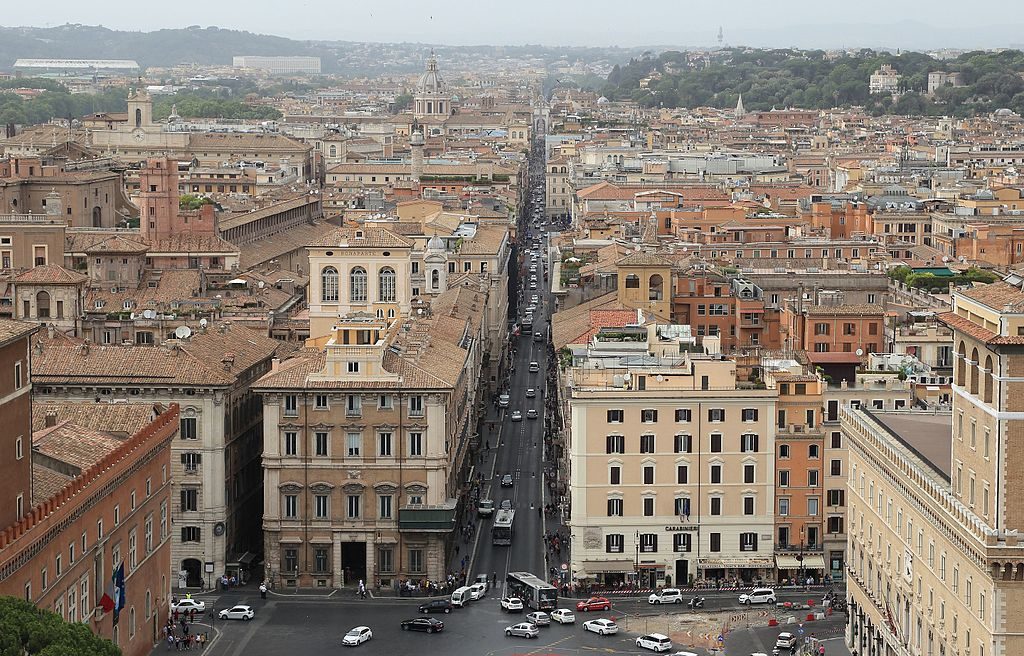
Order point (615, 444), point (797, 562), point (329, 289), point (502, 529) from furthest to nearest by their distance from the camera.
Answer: point (329, 289)
point (502, 529)
point (797, 562)
point (615, 444)

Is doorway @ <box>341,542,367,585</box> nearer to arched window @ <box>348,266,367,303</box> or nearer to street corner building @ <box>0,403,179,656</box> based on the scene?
street corner building @ <box>0,403,179,656</box>

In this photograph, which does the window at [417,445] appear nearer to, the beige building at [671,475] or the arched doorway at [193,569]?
the beige building at [671,475]

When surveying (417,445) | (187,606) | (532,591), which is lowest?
(187,606)

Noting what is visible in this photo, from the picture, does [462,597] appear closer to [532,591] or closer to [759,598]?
[532,591]

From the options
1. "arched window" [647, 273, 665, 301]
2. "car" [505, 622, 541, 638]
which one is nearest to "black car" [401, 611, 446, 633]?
"car" [505, 622, 541, 638]

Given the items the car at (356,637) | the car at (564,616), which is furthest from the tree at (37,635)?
the car at (564,616)

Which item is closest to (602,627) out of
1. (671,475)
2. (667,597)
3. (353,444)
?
(667,597)
